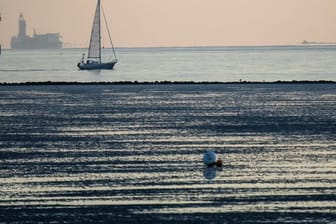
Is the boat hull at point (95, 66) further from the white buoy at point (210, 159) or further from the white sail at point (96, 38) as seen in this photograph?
the white buoy at point (210, 159)

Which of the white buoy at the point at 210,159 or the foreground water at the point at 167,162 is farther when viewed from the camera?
the white buoy at the point at 210,159

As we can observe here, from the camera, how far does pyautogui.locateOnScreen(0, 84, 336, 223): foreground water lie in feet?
113

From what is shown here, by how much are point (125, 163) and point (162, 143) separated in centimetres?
792

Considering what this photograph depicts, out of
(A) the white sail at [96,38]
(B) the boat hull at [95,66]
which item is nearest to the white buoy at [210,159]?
(B) the boat hull at [95,66]

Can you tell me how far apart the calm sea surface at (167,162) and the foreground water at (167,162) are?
45mm

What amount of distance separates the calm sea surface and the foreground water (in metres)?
0.04

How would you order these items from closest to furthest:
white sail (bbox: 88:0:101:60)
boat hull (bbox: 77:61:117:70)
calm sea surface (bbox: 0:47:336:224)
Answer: calm sea surface (bbox: 0:47:336:224)
boat hull (bbox: 77:61:117:70)
white sail (bbox: 88:0:101:60)

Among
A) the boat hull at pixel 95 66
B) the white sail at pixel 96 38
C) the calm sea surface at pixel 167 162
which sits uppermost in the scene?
the white sail at pixel 96 38

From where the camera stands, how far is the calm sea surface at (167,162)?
3428cm

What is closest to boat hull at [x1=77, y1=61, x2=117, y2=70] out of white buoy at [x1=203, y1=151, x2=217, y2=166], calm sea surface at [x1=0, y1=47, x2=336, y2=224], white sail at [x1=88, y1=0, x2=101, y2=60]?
white sail at [x1=88, y1=0, x2=101, y2=60]

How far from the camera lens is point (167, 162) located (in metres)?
45.5

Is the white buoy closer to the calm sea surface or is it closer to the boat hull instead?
the calm sea surface

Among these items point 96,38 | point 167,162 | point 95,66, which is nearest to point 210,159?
point 167,162

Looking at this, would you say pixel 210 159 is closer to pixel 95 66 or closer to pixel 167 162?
pixel 167 162
